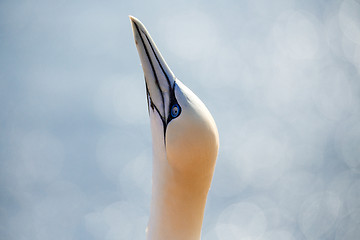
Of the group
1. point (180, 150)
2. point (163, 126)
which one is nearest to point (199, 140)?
point (180, 150)

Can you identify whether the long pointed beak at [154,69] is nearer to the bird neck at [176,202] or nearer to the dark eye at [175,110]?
the dark eye at [175,110]

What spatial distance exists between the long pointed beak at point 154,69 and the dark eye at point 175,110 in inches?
3.9

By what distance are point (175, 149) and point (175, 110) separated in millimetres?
238

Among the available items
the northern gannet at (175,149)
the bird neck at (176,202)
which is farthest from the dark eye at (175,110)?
the bird neck at (176,202)

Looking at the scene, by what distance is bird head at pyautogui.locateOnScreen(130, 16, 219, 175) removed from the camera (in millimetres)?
2561

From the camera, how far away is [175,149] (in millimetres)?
2615

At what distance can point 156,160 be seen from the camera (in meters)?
2.87

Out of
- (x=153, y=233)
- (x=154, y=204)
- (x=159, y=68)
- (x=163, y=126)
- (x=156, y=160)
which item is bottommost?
(x=153, y=233)

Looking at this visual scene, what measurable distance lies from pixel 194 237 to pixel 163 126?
0.75m

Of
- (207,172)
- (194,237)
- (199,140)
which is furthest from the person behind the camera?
(194,237)

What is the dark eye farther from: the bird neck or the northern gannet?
the bird neck

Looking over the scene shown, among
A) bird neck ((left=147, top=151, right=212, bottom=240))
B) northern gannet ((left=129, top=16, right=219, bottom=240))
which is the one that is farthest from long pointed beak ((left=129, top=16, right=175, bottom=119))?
bird neck ((left=147, top=151, right=212, bottom=240))

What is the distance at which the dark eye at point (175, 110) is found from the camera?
8.73 feet

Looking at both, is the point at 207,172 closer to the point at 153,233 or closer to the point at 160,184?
the point at 160,184
